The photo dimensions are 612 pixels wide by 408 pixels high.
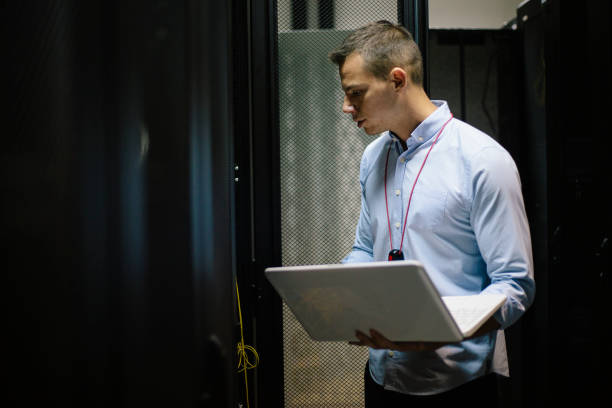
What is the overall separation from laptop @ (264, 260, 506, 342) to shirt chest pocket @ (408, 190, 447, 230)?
166mm

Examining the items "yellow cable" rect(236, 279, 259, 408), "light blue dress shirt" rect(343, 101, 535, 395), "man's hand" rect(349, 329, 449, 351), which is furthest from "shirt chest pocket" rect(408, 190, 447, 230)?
"yellow cable" rect(236, 279, 259, 408)

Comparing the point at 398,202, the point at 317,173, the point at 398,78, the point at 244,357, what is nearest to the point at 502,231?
the point at 398,202

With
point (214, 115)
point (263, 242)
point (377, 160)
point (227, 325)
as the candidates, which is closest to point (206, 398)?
point (227, 325)

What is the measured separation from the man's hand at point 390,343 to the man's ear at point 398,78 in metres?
0.49

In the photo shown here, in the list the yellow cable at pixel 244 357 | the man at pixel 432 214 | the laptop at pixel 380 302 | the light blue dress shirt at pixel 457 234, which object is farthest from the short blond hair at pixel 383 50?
the yellow cable at pixel 244 357

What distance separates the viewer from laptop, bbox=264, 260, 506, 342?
2.37 feet

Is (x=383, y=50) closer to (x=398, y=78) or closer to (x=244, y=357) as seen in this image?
(x=398, y=78)

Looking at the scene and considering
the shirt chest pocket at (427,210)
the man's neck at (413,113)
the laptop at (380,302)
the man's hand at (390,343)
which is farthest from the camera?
the man's neck at (413,113)

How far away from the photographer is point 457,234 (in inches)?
38.6

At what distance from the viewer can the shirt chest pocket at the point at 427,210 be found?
0.99 metres

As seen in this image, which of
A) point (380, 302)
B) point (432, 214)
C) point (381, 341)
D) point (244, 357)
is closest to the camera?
point (380, 302)

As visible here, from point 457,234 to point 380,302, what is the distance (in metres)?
0.27

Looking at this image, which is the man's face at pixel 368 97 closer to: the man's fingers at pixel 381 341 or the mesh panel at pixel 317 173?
the mesh panel at pixel 317 173

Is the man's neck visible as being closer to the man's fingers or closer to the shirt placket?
the shirt placket
